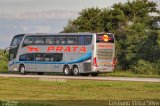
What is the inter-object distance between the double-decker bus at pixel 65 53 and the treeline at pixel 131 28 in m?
5.71

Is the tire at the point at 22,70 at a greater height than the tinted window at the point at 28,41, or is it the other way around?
the tinted window at the point at 28,41

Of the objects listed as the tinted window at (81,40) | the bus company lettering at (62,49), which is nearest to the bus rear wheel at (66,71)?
the bus company lettering at (62,49)

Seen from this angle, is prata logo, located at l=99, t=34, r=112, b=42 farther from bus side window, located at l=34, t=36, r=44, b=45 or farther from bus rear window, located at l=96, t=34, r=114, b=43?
bus side window, located at l=34, t=36, r=44, b=45

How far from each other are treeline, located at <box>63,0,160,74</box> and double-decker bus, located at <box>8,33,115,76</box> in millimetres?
5715

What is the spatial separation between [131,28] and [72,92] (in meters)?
31.5

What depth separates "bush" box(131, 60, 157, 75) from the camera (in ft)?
151

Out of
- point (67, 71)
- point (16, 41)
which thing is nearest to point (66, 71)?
point (67, 71)

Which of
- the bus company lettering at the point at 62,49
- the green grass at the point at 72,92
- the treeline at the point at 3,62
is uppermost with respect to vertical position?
the bus company lettering at the point at 62,49

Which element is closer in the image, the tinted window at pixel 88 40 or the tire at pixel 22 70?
the tinted window at pixel 88 40

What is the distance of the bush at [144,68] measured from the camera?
46.1 metres

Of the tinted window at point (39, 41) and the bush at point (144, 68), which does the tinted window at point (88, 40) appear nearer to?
the tinted window at point (39, 41)

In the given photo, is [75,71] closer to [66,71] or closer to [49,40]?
[66,71]

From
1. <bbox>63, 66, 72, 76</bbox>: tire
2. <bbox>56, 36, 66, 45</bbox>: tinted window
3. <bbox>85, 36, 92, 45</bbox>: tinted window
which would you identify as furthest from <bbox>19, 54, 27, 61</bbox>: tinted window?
<bbox>85, 36, 92, 45</bbox>: tinted window

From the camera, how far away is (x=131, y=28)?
55688 mm
